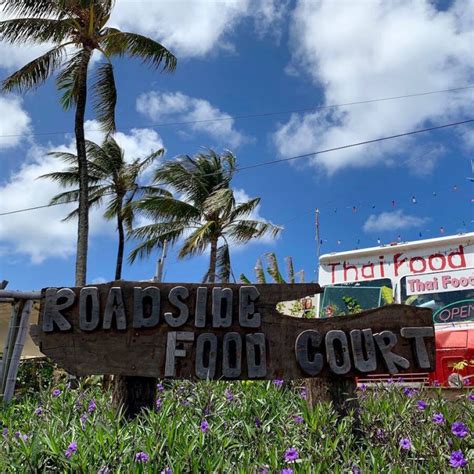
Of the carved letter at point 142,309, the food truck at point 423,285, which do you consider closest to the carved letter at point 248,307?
the carved letter at point 142,309

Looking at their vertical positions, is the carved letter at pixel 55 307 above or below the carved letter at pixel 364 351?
above

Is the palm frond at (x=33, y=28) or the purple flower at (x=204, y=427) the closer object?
the purple flower at (x=204, y=427)

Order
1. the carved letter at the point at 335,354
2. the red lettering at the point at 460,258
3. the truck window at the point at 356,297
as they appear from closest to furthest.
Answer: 1. the carved letter at the point at 335,354
2. the red lettering at the point at 460,258
3. the truck window at the point at 356,297

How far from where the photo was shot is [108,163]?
80.6ft

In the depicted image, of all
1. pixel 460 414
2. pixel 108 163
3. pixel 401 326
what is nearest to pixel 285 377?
pixel 401 326

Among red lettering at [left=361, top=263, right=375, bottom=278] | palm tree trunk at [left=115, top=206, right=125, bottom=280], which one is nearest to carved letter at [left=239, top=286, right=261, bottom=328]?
red lettering at [left=361, top=263, right=375, bottom=278]

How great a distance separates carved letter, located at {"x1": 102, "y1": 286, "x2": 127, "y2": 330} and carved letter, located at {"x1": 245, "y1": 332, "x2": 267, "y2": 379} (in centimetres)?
102

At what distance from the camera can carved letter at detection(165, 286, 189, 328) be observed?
430cm

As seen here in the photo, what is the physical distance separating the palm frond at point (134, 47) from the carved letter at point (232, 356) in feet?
42.8

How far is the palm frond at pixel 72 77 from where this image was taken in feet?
48.9

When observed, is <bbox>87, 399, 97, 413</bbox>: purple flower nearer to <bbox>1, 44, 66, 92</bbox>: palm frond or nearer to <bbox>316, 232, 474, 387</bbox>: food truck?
<bbox>316, 232, 474, 387</bbox>: food truck

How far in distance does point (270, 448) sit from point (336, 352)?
4.40ft

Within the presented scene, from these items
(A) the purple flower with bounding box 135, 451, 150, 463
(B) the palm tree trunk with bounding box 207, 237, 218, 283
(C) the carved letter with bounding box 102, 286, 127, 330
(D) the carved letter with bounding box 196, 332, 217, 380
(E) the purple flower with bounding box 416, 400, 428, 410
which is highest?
(B) the palm tree trunk with bounding box 207, 237, 218, 283

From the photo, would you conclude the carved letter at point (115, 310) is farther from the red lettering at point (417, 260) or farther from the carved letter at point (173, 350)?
the red lettering at point (417, 260)
